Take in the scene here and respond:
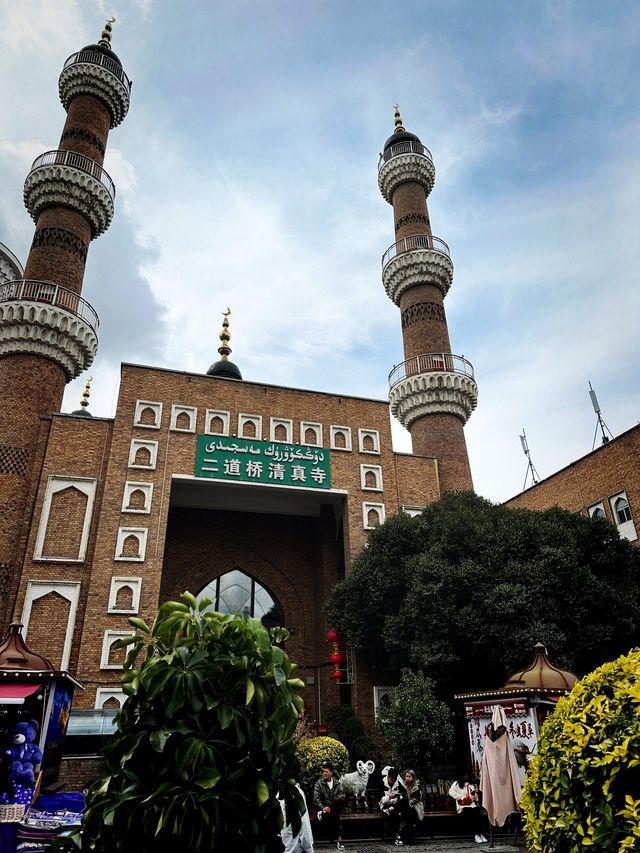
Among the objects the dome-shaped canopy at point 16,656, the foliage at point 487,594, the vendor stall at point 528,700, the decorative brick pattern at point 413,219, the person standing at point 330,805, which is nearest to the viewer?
the dome-shaped canopy at point 16,656

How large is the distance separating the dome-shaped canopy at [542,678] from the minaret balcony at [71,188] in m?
20.8

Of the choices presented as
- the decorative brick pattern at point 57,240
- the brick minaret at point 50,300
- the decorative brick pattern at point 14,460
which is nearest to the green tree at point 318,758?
the brick minaret at point 50,300

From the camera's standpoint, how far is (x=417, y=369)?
24.2 metres

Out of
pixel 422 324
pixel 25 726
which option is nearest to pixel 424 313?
pixel 422 324

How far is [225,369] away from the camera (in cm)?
2661

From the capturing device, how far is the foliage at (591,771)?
3.23 meters

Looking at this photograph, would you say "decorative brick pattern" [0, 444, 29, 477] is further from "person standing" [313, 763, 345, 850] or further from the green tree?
"person standing" [313, 763, 345, 850]

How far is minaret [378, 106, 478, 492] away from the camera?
23.2 metres

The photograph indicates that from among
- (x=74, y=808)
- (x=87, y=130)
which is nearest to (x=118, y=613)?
(x=74, y=808)

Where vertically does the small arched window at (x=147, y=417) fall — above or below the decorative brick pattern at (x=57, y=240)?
below

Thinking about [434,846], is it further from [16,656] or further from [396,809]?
[16,656]

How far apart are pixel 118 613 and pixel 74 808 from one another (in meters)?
8.57

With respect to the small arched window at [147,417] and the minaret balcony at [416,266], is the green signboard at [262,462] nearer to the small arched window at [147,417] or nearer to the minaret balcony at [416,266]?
the small arched window at [147,417]

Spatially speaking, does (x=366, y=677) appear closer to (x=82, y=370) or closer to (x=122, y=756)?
(x=82, y=370)
